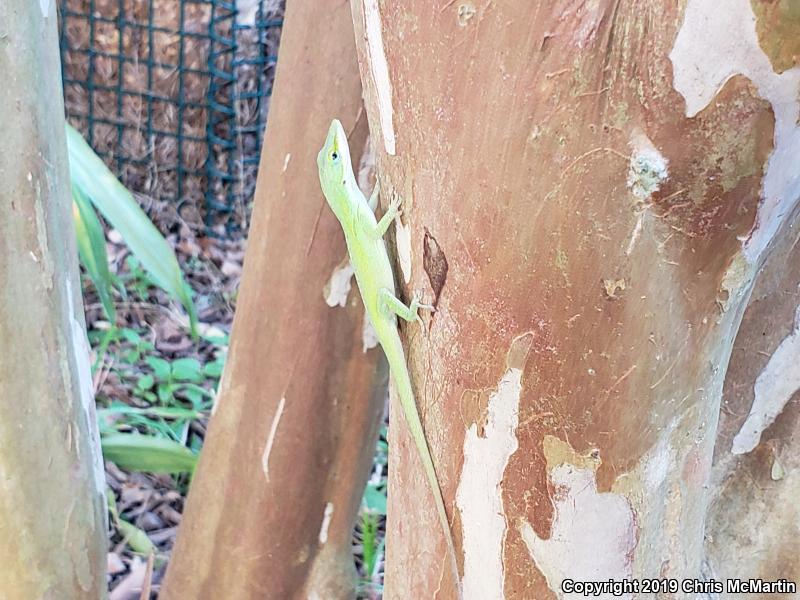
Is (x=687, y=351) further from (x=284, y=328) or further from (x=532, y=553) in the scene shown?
(x=284, y=328)

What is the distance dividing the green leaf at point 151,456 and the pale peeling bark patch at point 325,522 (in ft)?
1.43

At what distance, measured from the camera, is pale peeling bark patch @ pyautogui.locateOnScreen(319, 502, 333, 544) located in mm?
1166

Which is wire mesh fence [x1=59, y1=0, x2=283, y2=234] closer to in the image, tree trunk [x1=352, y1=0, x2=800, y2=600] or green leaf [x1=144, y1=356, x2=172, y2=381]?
green leaf [x1=144, y1=356, x2=172, y2=381]

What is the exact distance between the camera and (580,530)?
607 millimetres

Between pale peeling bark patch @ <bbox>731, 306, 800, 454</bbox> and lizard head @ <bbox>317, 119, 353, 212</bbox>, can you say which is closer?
pale peeling bark patch @ <bbox>731, 306, 800, 454</bbox>

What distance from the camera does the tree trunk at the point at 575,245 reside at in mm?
450

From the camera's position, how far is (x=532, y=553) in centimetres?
62

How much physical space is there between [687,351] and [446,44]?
0.28 meters

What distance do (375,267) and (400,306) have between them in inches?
5.8

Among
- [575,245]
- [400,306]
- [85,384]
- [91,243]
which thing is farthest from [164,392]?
[575,245]

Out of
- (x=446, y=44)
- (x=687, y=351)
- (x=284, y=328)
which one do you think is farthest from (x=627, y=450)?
(x=284, y=328)

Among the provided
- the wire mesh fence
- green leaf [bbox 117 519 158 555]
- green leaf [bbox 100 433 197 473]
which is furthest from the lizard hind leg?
the wire mesh fence

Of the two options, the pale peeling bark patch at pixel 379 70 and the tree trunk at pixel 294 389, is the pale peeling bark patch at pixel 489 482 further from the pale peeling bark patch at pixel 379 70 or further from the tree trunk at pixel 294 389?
the tree trunk at pixel 294 389

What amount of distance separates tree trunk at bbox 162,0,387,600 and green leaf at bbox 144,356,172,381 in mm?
1133
